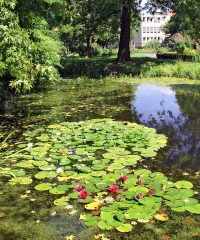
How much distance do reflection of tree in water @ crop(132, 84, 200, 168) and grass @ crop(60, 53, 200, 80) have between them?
12.5 ft

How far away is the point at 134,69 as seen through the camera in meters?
23.3

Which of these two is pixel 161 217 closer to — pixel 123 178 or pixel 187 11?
pixel 123 178

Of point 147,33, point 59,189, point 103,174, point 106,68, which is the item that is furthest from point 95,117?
point 147,33

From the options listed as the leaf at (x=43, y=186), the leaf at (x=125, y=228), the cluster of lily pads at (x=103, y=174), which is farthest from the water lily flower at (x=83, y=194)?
the leaf at (x=125, y=228)

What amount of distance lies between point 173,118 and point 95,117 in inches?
94.8

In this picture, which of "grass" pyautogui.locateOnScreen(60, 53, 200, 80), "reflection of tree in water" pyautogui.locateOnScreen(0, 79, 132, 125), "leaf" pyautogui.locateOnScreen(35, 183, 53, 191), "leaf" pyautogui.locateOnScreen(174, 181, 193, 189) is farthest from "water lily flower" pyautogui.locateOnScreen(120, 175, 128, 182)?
"grass" pyautogui.locateOnScreen(60, 53, 200, 80)

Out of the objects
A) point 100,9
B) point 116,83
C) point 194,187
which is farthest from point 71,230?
point 100,9

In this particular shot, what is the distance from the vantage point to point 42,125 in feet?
33.2

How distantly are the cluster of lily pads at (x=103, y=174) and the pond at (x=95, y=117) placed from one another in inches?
8.7

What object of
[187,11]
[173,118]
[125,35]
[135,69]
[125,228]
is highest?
[187,11]

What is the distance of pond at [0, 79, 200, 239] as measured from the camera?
177 inches

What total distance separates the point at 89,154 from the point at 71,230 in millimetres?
2917

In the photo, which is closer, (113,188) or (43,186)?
(113,188)

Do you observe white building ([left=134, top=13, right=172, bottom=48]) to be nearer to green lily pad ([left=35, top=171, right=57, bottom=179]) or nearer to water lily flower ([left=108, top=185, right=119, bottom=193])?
green lily pad ([left=35, top=171, right=57, bottom=179])
